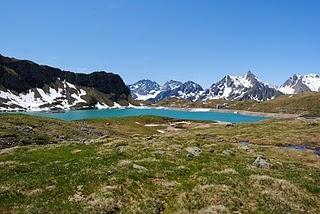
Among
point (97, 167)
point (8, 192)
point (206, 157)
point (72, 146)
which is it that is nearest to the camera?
point (8, 192)

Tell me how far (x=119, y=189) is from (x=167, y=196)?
11.0ft

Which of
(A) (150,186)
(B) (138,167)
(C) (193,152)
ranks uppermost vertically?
(B) (138,167)

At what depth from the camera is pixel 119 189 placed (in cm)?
2781

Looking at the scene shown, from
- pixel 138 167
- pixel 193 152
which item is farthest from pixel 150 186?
pixel 193 152

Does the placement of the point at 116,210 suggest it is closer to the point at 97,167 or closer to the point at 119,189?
the point at 119,189

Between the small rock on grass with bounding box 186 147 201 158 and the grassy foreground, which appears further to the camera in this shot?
the small rock on grass with bounding box 186 147 201 158

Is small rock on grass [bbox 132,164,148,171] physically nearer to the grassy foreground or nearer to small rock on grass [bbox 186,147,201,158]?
the grassy foreground

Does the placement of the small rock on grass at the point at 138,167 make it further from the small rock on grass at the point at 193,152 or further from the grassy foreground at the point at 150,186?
the small rock on grass at the point at 193,152

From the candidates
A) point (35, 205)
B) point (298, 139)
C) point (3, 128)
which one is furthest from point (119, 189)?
point (298, 139)

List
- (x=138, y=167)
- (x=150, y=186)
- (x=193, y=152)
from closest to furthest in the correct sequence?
(x=150, y=186), (x=138, y=167), (x=193, y=152)

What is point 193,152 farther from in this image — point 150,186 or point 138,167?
point 150,186

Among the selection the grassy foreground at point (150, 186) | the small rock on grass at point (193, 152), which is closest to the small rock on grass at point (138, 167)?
the grassy foreground at point (150, 186)

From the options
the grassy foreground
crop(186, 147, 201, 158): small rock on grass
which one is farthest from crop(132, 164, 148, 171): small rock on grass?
crop(186, 147, 201, 158): small rock on grass

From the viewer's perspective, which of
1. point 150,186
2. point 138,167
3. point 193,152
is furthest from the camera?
point 193,152
